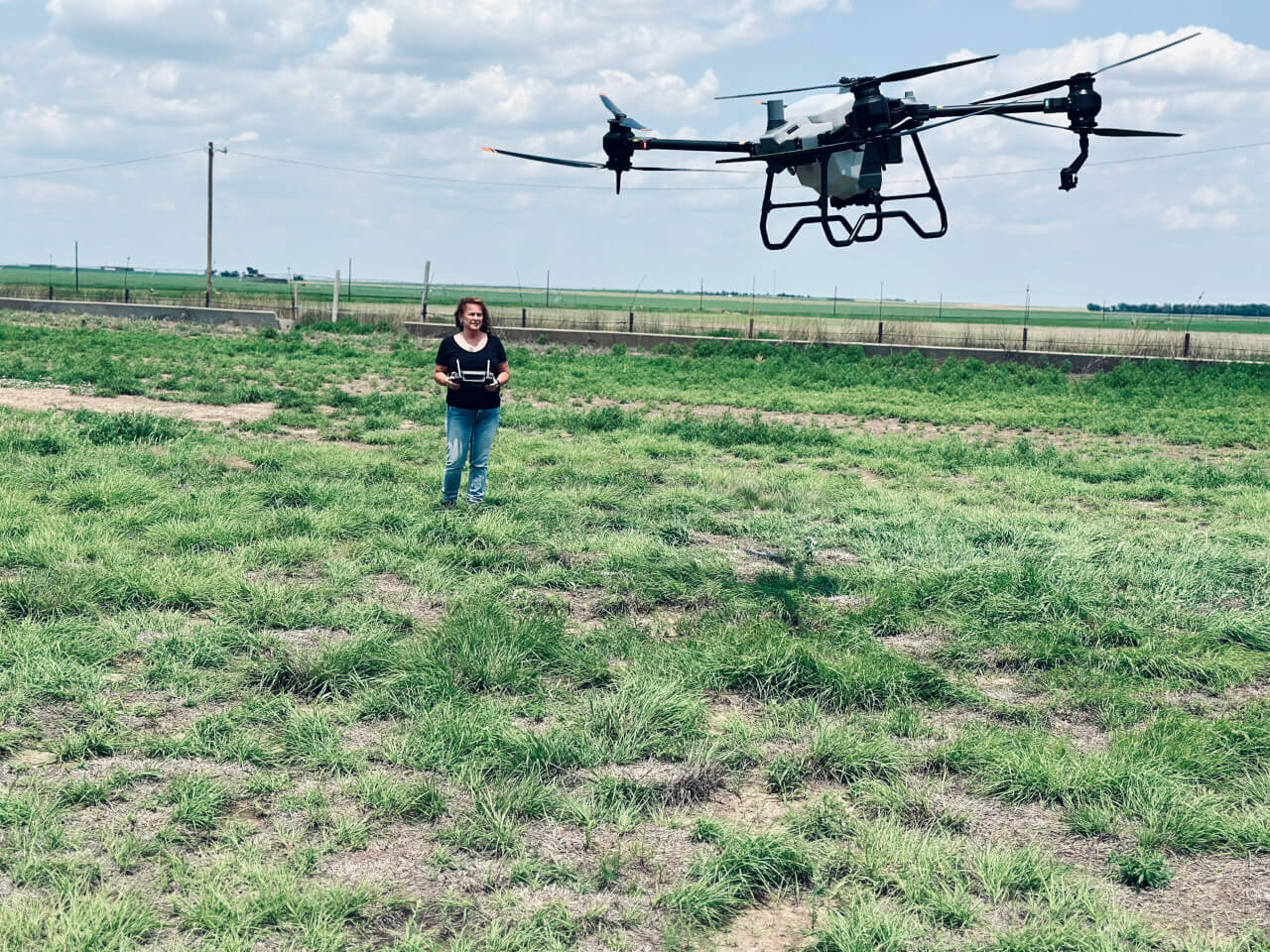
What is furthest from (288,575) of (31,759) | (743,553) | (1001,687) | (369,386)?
(369,386)

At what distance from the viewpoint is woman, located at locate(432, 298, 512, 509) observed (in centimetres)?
914

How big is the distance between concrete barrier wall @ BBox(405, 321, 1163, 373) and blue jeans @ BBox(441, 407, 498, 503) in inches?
759

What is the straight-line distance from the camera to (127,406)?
1508 cm

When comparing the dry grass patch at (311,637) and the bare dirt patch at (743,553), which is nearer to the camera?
the dry grass patch at (311,637)

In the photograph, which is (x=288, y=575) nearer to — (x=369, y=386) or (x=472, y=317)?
(x=472, y=317)

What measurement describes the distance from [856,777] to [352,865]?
2.04 metres

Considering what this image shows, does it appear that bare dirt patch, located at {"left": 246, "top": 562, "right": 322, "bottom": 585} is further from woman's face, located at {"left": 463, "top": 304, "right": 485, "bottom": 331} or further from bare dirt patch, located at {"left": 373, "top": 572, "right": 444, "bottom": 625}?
woman's face, located at {"left": 463, "top": 304, "right": 485, "bottom": 331}

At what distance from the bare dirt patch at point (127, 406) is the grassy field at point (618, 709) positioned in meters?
2.99

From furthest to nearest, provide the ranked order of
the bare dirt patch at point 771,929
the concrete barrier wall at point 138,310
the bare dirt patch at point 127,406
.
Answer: the concrete barrier wall at point 138,310
the bare dirt patch at point 127,406
the bare dirt patch at point 771,929

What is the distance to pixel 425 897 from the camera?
3613 mm

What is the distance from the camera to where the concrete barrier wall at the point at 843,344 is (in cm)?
2606

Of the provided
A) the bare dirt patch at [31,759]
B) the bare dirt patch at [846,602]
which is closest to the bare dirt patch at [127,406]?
the bare dirt patch at [846,602]

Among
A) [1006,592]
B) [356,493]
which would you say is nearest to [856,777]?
[1006,592]

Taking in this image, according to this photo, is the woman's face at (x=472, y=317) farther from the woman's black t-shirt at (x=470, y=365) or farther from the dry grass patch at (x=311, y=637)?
the dry grass patch at (x=311, y=637)
